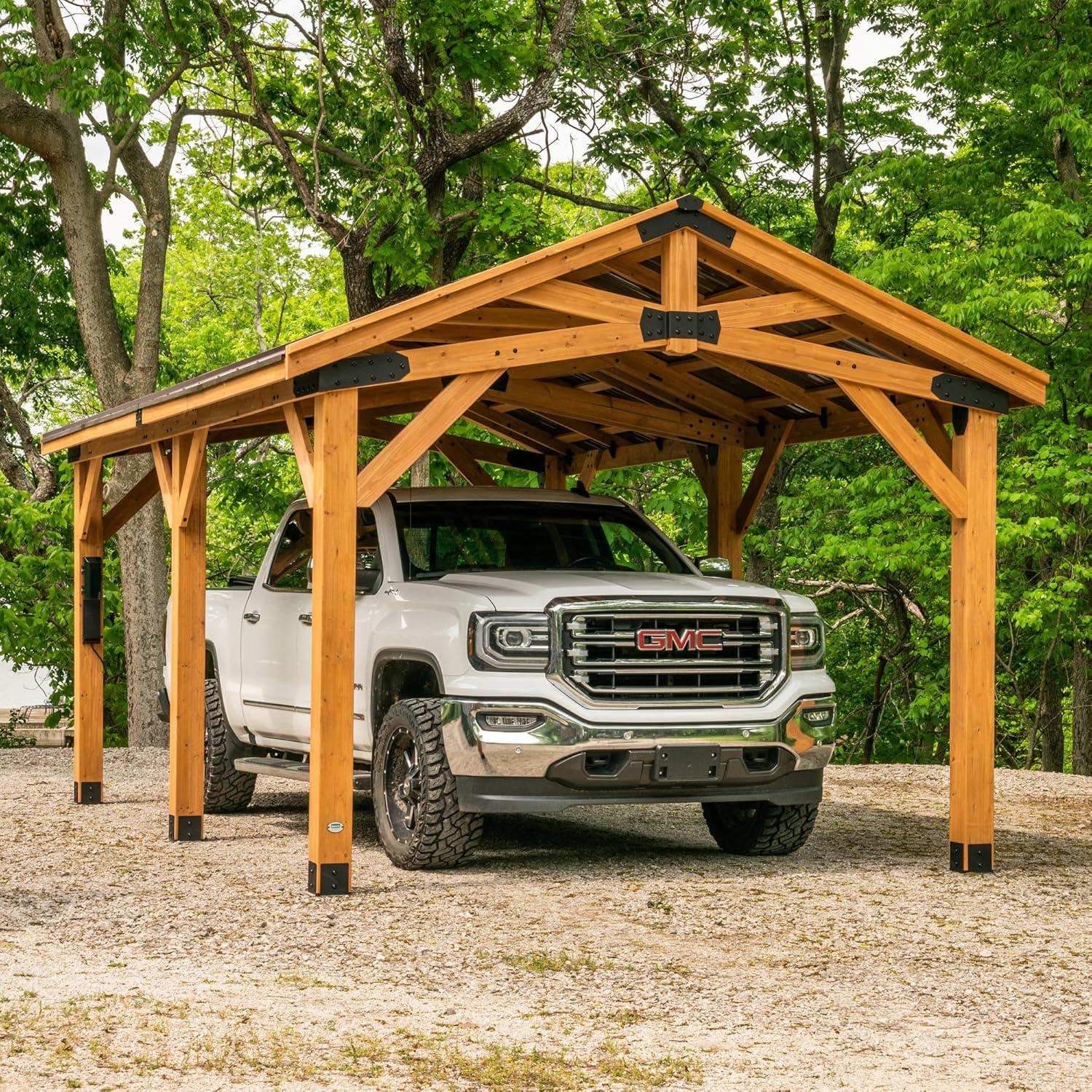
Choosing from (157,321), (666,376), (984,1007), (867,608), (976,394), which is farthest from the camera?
(867,608)

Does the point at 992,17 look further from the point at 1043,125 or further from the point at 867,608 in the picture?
the point at 867,608

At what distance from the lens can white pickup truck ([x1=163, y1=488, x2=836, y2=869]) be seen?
8.34 metres

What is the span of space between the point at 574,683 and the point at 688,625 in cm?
77

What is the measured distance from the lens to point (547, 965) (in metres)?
6.46

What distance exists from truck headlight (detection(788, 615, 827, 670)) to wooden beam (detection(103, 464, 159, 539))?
547cm

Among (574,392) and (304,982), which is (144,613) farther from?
(304,982)

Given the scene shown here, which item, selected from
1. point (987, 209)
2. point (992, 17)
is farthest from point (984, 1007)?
point (992, 17)

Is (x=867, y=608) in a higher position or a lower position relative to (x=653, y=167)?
lower

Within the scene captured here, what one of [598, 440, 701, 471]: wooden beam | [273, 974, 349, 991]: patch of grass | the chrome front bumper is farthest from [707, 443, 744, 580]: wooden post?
[273, 974, 349, 991]: patch of grass

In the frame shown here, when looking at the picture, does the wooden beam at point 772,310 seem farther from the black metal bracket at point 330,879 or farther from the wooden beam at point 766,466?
the black metal bracket at point 330,879

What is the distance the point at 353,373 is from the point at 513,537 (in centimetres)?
204

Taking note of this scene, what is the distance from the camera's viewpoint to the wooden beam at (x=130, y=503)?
12477 mm

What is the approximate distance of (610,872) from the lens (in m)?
9.00

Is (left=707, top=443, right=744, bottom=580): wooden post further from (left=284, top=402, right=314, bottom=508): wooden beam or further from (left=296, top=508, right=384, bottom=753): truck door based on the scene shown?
(left=284, top=402, right=314, bottom=508): wooden beam
